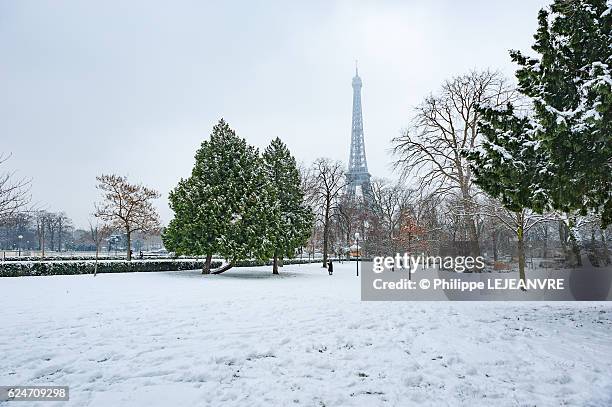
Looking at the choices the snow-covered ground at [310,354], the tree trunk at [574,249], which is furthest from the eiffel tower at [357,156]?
the snow-covered ground at [310,354]

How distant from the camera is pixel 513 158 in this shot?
8102 millimetres

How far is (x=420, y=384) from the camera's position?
16.4 feet

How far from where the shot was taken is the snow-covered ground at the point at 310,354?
4641mm

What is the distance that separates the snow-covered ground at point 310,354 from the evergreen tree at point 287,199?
47.9 feet

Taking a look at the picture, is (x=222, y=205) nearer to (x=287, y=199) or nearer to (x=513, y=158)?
(x=287, y=199)

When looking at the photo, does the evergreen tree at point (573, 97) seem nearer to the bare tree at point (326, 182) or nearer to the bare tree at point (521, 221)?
the bare tree at point (521, 221)

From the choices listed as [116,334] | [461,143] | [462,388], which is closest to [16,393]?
[116,334]

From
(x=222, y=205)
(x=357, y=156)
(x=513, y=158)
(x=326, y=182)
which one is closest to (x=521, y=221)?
(x=513, y=158)

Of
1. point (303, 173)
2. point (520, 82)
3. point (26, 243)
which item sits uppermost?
point (303, 173)

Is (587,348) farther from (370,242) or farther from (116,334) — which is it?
(370,242)

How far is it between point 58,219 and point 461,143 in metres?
81.7

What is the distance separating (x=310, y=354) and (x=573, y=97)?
7130 millimetres

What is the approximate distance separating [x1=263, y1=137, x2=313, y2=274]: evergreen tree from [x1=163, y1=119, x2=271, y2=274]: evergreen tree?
237 centimetres

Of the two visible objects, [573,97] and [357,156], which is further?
[357,156]
